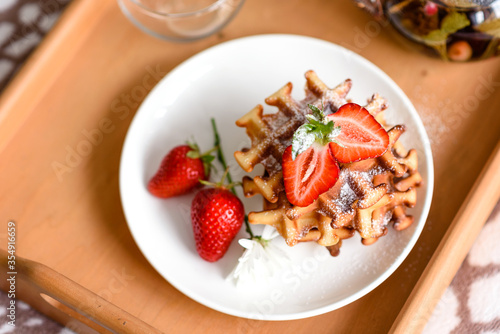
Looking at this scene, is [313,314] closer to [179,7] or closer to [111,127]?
[111,127]

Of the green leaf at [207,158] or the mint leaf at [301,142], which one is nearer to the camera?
the mint leaf at [301,142]

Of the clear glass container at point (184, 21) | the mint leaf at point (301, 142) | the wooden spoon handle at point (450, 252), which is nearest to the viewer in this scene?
the mint leaf at point (301, 142)

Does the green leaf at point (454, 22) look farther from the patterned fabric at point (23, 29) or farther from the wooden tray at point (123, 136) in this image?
the patterned fabric at point (23, 29)

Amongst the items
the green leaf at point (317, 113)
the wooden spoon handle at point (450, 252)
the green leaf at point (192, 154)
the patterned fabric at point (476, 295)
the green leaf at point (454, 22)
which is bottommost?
the patterned fabric at point (476, 295)

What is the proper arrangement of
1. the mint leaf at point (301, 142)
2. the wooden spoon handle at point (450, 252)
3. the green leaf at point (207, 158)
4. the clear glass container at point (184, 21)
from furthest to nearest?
the clear glass container at point (184, 21) < the green leaf at point (207, 158) < the wooden spoon handle at point (450, 252) < the mint leaf at point (301, 142)

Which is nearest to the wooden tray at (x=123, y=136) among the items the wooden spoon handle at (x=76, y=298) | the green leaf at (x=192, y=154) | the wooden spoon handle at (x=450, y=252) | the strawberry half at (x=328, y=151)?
the wooden spoon handle at (x=450, y=252)

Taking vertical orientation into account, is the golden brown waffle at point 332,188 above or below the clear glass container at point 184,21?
below

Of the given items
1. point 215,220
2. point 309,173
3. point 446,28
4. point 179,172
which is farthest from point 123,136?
point 446,28

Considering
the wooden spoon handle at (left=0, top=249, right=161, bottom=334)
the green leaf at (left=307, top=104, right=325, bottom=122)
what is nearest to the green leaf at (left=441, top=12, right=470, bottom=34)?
the green leaf at (left=307, top=104, right=325, bottom=122)
